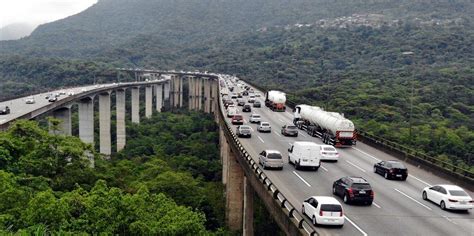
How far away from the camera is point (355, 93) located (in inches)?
5167

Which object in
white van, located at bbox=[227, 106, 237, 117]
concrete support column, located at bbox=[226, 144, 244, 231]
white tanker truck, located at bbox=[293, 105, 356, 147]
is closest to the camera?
concrete support column, located at bbox=[226, 144, 244, 231]

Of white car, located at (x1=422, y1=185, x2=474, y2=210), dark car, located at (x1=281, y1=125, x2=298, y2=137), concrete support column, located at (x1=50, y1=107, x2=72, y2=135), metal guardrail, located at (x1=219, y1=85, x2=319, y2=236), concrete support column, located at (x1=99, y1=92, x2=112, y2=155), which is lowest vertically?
concrete support column, located at (x1=99, y1=92, x2=112, y2=155)

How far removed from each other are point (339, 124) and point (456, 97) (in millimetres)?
82015

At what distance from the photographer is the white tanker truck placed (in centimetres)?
4941

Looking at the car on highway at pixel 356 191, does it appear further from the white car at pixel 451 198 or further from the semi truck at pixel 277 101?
the semi truck at pixel 277 101

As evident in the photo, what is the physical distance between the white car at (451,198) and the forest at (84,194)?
14245 mm

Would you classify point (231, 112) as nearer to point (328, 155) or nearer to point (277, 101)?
point (277, 101)

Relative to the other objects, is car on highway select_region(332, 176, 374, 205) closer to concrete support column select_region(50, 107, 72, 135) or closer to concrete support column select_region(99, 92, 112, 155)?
concrete support column select_region(50, 107, 72, 135)

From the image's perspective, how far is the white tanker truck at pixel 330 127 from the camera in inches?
1945

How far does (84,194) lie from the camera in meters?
33.4

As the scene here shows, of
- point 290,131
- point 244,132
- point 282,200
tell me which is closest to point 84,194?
point 282,200

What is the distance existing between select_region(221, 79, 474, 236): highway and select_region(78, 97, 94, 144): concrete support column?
43.8 meters

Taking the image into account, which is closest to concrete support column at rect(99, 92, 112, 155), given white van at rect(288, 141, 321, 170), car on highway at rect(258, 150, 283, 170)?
car on highway at rect(258, 150, 283, 170)

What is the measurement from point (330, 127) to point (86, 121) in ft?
160
